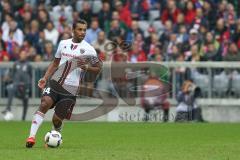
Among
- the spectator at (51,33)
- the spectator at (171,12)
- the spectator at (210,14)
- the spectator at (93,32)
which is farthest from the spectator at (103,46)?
the spectator at (210,14)

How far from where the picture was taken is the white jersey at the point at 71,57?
15766 mm

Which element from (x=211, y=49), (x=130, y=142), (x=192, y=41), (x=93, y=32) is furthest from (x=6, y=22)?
(x=130, y=142)

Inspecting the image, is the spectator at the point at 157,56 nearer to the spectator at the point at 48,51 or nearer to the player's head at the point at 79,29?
the spectator at the point at 48,51

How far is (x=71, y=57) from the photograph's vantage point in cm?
1576

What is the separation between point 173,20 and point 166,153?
1398 centimetres

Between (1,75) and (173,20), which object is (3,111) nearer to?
(1,75)

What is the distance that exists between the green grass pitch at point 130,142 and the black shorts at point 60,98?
0.66m

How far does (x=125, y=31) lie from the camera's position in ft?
91.8

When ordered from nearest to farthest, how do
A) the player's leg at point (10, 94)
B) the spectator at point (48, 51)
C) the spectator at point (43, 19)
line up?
the player's leg at point (10, 94) < the spectator at point (48, 51) < the spectator at point (43, 19)

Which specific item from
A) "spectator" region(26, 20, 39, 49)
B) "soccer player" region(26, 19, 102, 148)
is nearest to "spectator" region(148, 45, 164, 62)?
"spectator" region(26, 20, 39, 49)

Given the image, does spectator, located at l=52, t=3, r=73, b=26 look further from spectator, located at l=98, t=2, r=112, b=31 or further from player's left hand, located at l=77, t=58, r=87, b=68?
player's left hand, located at l=77, t=58, r=87, b=68

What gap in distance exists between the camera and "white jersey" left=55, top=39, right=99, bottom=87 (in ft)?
51.7

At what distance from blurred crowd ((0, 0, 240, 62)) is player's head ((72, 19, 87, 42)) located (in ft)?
32.9

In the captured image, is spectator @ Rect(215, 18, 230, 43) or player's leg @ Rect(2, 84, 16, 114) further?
spectator @ Rect(215, 18, 230, 43)
